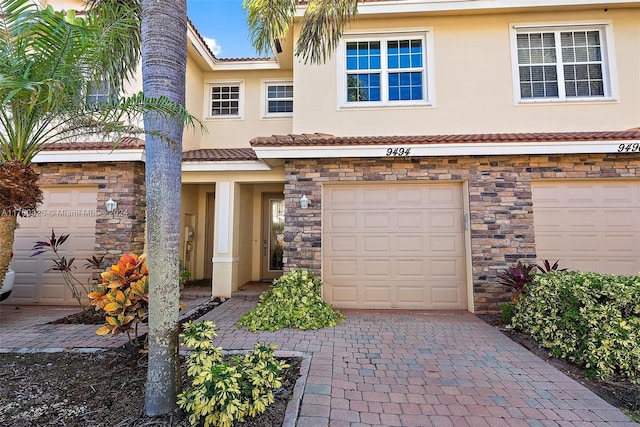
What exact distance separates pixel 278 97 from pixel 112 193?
623 centimetres

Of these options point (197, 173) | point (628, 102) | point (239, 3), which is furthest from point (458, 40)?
point (197, 173)

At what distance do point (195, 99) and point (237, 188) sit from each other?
4082 millimetres

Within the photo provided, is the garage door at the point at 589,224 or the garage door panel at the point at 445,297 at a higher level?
the garage door at the point at 589,224

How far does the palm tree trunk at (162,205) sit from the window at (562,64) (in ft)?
27.8

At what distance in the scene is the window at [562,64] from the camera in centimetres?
834

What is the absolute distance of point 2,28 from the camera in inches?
157

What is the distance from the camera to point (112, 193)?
822cm

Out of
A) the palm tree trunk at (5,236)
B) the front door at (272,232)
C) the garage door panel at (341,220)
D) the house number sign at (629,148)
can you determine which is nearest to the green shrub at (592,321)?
the house number sign at (629,148)

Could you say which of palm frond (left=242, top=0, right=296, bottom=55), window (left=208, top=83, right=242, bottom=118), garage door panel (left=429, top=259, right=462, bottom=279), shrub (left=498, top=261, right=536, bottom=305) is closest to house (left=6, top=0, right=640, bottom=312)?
garage door panel (left=429, top=259, right=462, bottom=279)

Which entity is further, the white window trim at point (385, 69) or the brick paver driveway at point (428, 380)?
the white window trim at point (385, 69)

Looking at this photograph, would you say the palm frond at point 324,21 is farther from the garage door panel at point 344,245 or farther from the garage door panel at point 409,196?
the garage door panel at point 344,245

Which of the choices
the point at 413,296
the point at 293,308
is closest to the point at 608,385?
the point at 413,296

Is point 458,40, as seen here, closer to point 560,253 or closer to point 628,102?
point 628,102

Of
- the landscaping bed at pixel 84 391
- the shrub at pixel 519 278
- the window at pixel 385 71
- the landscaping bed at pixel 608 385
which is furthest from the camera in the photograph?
the window at pixel 385 71
